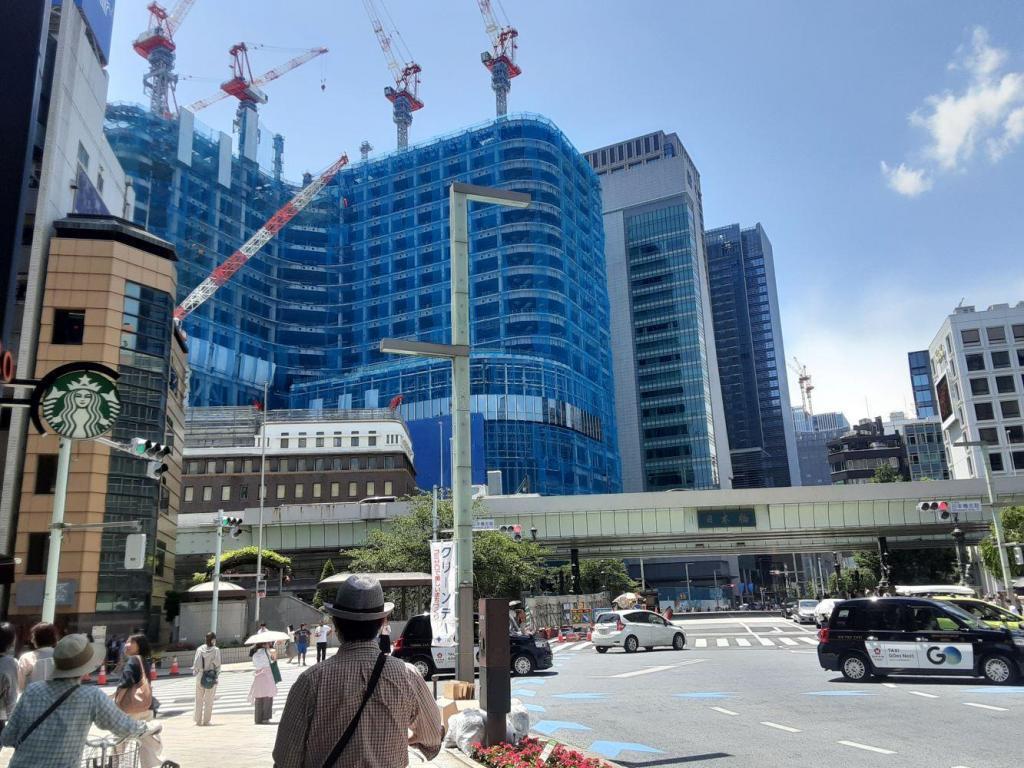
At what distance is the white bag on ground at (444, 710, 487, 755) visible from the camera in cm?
1000

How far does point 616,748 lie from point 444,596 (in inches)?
129

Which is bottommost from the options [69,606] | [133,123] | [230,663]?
[230,663]

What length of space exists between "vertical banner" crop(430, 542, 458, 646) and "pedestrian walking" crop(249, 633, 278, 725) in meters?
4.53

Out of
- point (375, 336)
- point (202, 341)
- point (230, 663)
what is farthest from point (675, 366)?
point (230, 663)

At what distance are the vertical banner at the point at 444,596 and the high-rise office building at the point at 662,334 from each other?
141501 millimetres

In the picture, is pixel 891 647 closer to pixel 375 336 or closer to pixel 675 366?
pixel 375 336

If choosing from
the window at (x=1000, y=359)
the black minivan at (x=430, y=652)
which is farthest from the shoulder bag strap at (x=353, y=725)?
the window at (x=1000, y=359)

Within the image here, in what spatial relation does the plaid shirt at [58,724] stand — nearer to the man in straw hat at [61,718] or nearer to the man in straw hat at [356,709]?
the man in straw hat at [61,718]

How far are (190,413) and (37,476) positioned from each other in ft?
224

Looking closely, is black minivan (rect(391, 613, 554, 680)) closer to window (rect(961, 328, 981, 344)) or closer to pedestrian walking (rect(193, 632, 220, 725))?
pedestrian walking (rect(193, 632, 220, 725))

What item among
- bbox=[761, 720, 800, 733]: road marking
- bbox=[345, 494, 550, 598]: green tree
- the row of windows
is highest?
the row of windows

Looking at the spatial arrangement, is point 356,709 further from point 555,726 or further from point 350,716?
point 555,726

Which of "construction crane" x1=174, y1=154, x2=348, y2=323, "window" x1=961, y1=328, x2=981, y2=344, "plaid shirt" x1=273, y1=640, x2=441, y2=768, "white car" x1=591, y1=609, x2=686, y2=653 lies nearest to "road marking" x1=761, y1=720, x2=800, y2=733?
"plaid shirt" x1=273, y1=640, x2=441, y2=768

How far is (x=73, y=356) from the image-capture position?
3962 cm
